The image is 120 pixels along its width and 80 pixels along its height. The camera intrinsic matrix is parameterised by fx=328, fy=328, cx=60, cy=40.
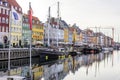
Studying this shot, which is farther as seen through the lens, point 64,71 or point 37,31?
point 37,31

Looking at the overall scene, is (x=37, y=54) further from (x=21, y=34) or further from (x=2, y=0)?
(x=21, y=34)

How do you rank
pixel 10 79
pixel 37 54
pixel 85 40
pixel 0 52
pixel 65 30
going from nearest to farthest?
pixel 10 79
pixel 0 52
pixel 37 54
pixel 65 30
pixel 85 40

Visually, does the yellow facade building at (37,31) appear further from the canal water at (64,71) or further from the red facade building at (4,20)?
the canal water at (64,71)

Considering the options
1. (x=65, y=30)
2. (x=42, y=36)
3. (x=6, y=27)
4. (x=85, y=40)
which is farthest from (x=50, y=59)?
(x=85, y=40)

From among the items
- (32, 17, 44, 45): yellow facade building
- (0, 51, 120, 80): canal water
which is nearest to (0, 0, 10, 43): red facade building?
(0, 51, 120, 80): canal water

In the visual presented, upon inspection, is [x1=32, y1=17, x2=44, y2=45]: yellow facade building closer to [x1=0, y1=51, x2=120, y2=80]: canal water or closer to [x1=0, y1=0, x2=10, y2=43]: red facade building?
[x1=0, y1=0, x2=10, y2=43]: red facade building

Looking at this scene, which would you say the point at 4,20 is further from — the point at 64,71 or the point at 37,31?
the point at 64,71

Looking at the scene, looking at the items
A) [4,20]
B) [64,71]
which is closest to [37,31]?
[4,20]

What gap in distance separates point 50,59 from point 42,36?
51.3m

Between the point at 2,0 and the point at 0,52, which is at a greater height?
the point at 2,0

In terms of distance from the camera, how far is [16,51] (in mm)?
64250

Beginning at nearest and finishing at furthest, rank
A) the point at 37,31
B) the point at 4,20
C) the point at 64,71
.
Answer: the point at 64,71 → the point at 4,20 → the point at 37,31

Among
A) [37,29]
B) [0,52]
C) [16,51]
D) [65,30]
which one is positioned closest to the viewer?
[0,52]

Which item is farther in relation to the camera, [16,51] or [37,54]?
[37,54]
